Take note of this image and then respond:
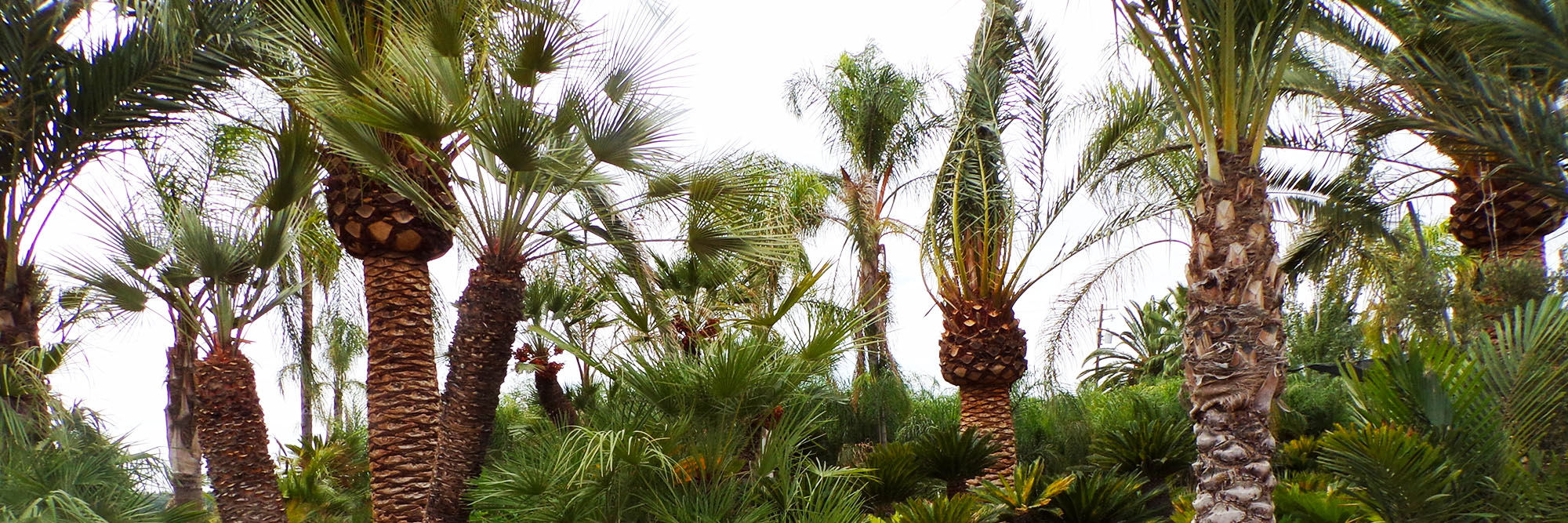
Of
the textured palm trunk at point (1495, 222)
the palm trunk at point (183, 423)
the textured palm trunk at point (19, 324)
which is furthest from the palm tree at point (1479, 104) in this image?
the palm trunk at point (183, 423)

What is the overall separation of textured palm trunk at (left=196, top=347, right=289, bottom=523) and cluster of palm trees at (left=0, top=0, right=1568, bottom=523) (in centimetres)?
2

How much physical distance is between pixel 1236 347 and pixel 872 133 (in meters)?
10.6

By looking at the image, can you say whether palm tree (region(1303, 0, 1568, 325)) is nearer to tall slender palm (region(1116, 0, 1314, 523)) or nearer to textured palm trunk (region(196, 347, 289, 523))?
tall slender palm (region(1116, 0, 1314, 523))

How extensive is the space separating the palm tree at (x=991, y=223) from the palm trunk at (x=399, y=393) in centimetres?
577

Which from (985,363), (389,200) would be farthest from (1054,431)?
(389,200)

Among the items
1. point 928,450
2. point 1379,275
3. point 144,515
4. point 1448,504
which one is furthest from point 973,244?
point 144,515

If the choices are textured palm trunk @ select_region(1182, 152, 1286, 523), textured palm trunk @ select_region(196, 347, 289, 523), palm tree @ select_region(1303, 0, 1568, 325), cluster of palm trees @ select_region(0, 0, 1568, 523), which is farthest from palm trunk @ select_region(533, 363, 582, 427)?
palm tree @ select_region(1303, 0, 1568, 325)

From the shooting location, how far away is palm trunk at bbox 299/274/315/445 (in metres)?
13.8

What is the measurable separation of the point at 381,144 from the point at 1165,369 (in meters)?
23.2

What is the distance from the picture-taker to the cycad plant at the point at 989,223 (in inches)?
427

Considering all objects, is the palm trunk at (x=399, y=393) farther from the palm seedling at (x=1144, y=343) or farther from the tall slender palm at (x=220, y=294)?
the palm seedling at (x=1144, y=343)

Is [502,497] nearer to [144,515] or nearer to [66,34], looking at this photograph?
[144,515]

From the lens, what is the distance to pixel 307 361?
1378cm

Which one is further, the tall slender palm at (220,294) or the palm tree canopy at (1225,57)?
the tall slender palm at (220,294)
